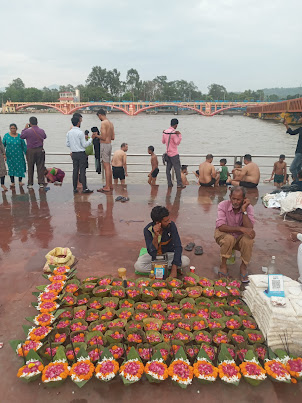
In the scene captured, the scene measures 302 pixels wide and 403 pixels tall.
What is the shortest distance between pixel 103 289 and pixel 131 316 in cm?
45

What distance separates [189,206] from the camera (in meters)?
5.82

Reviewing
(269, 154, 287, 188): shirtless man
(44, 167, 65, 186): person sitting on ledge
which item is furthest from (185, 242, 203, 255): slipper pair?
(269, 154, 287, 188): shirtless man

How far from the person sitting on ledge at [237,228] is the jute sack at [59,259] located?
5.79 feet

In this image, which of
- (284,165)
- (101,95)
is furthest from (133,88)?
(284,165)

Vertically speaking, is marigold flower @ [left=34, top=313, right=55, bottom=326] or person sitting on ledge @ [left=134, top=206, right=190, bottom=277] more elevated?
person sitting on ledge @ [left=134, top=206, right=190, bottom=277]

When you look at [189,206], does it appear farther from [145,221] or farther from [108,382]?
[108,382]

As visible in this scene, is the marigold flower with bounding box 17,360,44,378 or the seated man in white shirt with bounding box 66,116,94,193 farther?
the seated man in white shirt with bounding box 66,116,94,193

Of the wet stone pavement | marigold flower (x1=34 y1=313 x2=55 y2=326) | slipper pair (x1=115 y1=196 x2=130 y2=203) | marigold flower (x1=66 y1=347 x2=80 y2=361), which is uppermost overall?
marigold flower (x1=34 y1=313 x2=55 y2=326)

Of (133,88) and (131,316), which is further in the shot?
(133,88)

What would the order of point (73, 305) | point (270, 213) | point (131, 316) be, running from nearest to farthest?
point (131, 316) < point (73, 305) < point (270, 213)

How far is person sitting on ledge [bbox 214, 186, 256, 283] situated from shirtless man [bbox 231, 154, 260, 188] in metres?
3.72

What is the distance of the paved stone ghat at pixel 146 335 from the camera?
2.07m

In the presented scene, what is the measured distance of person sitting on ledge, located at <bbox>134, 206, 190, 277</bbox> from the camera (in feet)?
10.3

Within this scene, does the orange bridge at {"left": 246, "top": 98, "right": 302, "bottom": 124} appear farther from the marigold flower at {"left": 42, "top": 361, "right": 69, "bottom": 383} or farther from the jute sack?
the marigold flower at {"left": 42, "top": 361, "right": 69, "bottom": 383}
